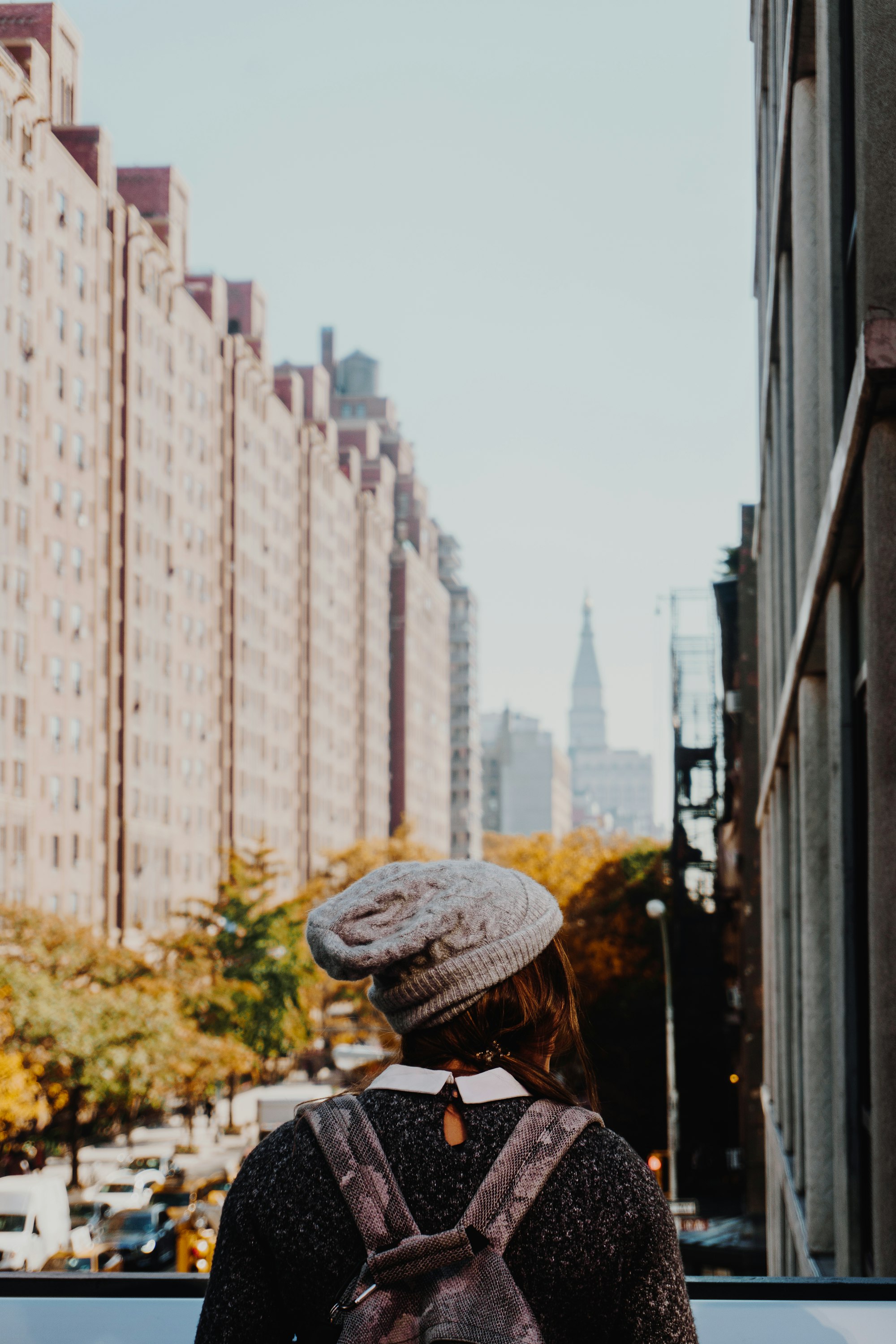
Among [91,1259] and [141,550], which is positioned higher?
[141,550]

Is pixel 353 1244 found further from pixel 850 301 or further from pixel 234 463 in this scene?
pixel 234 463

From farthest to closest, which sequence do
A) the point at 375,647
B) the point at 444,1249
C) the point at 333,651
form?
the point at 375,647 → the point at 333,651 → the point at 444,1249

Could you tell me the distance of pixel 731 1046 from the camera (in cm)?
4509

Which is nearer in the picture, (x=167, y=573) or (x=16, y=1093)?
(x=16, y=1093)

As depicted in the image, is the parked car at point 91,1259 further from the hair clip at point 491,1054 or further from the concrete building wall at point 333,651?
the concrete building wall at point 333,651

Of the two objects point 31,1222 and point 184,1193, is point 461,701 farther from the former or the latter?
point 31,1222

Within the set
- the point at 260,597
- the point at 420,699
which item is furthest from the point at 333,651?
the point at 420,699

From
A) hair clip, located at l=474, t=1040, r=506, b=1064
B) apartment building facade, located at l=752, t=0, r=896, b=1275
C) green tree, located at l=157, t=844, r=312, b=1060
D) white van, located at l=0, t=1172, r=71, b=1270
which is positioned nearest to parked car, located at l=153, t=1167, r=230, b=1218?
white van, located at l=0, t=1172, r=71, b=1270

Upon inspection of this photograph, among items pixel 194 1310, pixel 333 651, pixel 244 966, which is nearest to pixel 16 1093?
pixel 244 966

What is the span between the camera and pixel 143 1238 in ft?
91.3

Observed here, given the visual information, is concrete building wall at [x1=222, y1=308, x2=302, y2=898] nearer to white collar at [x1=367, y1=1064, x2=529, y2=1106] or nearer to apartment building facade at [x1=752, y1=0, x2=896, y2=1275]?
apartment building facade at [x1=752, y1=0, x2=896, y2=1275]

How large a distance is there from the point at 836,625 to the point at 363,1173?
7.56m

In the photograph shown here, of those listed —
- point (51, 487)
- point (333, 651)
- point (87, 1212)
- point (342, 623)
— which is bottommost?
point (87, 1212)

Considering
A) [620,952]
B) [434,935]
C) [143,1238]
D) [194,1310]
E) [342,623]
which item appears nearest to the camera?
[434,935]
